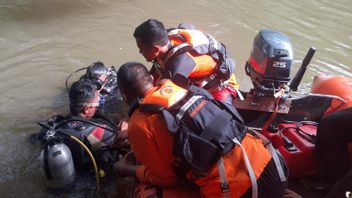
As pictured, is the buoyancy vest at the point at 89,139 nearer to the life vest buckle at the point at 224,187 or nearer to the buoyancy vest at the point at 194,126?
the buoyancy vest at the point at 194,126

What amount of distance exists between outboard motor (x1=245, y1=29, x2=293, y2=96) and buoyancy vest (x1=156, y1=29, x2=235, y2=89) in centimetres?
28

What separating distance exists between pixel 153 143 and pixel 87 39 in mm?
4085

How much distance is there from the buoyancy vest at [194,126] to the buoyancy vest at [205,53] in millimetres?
1110

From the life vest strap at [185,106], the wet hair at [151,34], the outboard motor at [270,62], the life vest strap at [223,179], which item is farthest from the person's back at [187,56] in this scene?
the life vest strap at [223,179]

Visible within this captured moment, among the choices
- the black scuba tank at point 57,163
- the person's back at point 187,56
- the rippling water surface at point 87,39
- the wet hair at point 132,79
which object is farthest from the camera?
the rippling water surface at point 87,39

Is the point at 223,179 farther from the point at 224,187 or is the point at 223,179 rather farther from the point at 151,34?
the point at 151,34

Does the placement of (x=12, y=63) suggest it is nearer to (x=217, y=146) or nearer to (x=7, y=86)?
(x=7, y=86)

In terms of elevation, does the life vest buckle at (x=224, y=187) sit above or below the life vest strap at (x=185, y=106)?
below

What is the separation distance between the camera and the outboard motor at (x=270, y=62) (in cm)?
335

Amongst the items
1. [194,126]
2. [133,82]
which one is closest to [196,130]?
[194,126]

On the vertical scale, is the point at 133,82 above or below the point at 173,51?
above

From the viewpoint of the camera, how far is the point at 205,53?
139 inches

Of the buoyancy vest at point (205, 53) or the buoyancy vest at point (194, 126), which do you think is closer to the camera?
the buoyancy vest at point (194, 126)

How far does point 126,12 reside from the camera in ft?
22.8
